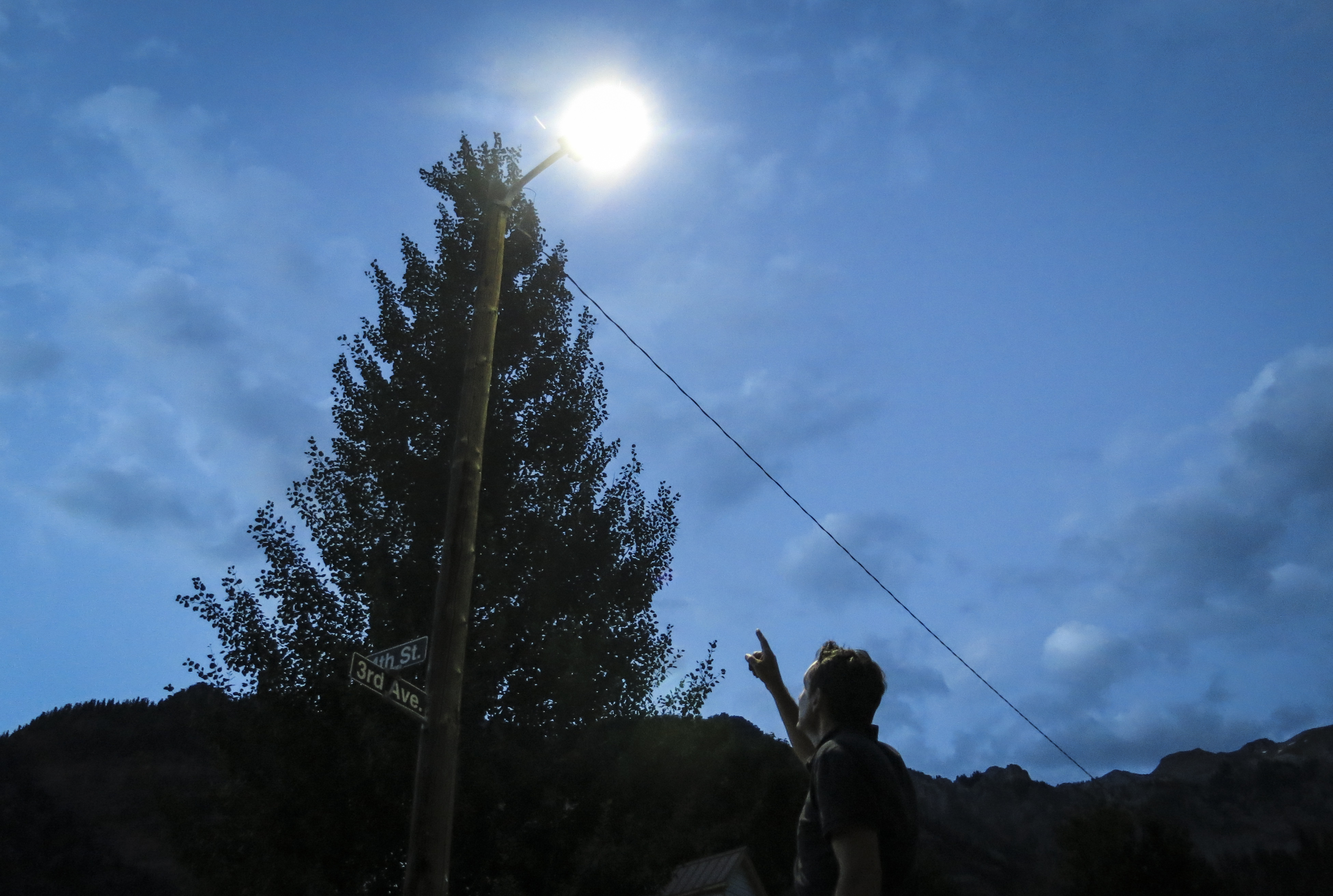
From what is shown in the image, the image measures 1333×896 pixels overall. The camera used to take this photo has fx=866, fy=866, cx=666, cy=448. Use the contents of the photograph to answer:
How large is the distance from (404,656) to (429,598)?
7622 millimetres

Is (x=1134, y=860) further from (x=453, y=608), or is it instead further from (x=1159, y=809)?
(x=1159, y=809)

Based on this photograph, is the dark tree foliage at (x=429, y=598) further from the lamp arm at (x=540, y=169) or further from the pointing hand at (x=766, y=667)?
the pointing hand at (x=766, y=667)

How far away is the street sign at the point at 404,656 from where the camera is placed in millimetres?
6008

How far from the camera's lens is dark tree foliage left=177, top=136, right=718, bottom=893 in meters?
11.8

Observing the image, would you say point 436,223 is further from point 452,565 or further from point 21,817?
point 21,817

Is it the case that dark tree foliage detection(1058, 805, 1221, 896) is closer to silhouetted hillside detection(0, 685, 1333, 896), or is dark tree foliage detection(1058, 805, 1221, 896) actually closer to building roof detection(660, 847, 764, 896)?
silhouetted hillside detection(0, 685, 1333, 896)

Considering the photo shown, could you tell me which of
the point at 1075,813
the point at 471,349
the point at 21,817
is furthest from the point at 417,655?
the point at 21,817

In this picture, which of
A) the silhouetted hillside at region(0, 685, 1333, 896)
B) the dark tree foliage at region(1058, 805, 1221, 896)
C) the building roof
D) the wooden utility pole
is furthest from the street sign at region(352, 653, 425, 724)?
the dark tree foliage at region(1058, 805, 1221, 896)

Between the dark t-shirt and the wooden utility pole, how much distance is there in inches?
130

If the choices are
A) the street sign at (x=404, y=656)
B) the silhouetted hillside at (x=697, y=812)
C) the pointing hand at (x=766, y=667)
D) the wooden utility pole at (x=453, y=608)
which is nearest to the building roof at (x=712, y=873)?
the silhouetted hillside at (x=697, y=812)

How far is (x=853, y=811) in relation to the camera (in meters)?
2.58

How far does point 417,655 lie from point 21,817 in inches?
2865

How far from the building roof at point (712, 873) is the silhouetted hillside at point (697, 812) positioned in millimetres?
2118

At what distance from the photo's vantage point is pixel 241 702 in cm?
1256
